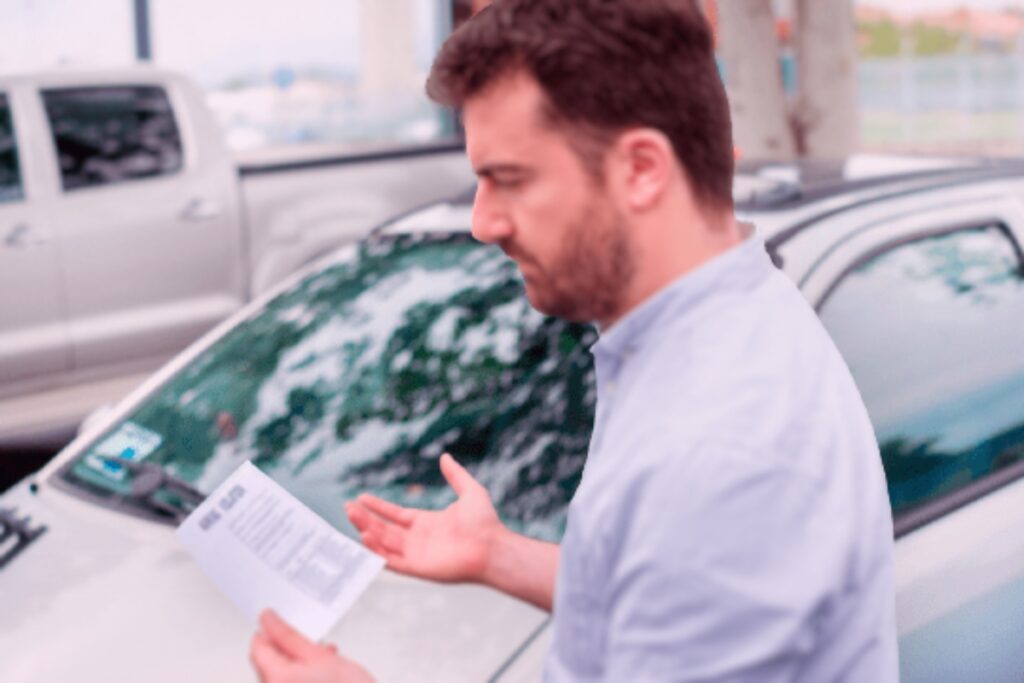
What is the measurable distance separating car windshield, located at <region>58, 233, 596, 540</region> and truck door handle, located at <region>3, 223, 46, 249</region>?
Result: 11.0 ft

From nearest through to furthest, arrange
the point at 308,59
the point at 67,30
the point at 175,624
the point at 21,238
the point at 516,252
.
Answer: the point at 516,252 < the point at 175,624 < the point at 21,238 < the point at 67,30 < the point at 308,59

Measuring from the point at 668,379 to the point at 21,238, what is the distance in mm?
5467

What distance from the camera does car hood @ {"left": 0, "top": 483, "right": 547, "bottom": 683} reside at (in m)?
1.98

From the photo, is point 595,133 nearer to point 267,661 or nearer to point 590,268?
point 590,268

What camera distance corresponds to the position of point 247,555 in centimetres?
167

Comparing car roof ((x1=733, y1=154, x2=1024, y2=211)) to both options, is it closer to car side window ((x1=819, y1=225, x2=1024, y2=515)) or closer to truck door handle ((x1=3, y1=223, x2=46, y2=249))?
car side window ((x1=819, y1=225, x2=1024, y2=515))

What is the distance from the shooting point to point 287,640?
1.42 meters

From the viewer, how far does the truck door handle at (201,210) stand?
6598 millimetres

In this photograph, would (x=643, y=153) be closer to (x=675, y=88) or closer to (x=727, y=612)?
(x=675, y=88)

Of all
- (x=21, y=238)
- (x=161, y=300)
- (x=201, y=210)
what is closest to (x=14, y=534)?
(x=21, y=238)

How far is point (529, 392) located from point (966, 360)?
979 millimetres

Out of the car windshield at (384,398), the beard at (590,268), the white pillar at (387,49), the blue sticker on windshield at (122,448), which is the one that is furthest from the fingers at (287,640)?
the white pillar at (387,49)

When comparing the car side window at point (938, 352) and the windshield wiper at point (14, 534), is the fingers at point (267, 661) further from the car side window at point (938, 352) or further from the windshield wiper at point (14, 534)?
the car side window at point (938, 352)

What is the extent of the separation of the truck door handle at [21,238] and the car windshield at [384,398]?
11.0ft
